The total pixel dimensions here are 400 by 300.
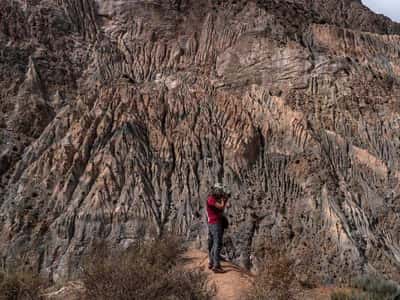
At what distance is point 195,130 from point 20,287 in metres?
15.8

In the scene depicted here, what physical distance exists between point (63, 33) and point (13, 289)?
22837 millimetres

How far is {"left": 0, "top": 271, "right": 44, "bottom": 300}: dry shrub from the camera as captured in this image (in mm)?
9805

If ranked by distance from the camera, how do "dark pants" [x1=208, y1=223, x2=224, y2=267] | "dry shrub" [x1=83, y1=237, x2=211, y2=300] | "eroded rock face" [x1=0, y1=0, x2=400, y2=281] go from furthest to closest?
"eroded rock face" [x1=0, y1=0, x2=400, y2=281]
"dark pants" [x1=208, y1=223, x2=224, y2=267]
"dry shrub" [x1=83, y1=237, x2=211, y2=300]

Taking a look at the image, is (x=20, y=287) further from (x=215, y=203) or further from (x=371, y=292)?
(x=371, y=292)

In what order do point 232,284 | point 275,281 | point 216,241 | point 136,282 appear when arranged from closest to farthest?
point 136,282, point 275,281, point 232,284, point 216,241

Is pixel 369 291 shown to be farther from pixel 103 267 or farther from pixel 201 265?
pixel 103 267

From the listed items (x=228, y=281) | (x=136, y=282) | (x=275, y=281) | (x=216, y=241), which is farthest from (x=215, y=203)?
(x=136, y=282)

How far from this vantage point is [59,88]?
2823 cm

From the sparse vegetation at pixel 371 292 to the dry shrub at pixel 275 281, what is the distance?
107cm

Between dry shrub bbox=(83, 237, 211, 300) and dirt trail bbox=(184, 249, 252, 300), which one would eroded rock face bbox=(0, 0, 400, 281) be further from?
dry shrub bbox=(83, 237, 211, 300)

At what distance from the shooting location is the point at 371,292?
1028 centimetres

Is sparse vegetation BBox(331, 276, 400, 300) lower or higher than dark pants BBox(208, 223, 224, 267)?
lower

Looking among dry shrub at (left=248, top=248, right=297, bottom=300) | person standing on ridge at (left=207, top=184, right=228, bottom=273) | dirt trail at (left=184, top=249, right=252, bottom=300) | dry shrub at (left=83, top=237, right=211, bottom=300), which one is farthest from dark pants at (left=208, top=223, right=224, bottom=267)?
dry shrub at (left=248, top=248, right=297, bottom=300)

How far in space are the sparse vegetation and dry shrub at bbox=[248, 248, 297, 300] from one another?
1073 millimetres
